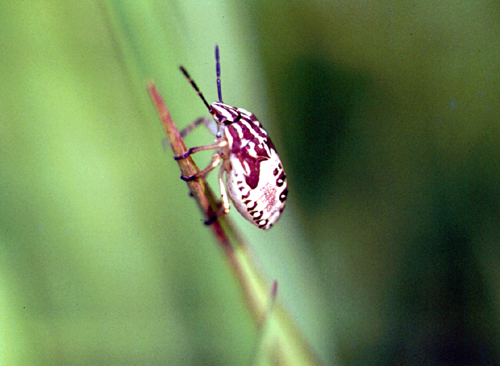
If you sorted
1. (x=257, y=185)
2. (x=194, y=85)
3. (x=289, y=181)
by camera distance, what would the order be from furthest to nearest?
(x=289, y=181), (x=257, y=185), (x=194, y=85)

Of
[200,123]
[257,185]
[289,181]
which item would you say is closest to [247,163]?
[257,185]

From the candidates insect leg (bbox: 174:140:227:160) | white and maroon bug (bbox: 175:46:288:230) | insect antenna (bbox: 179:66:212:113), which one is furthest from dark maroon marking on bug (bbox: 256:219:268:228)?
insect antenna (bbox: 179:66:212:113)

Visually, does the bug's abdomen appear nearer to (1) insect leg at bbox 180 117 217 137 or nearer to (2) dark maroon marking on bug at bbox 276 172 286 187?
(2) dark maroon marking on bug at bbox 276 172 286 187

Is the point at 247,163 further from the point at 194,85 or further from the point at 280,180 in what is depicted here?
the point at 194,85

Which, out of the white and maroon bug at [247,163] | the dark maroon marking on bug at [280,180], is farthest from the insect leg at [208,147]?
the dark maroon marking on bug at [280,180]

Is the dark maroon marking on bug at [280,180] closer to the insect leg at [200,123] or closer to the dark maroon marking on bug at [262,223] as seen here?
the dark maroon marking on bug at [262,223]

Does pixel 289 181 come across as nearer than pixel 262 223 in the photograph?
No
